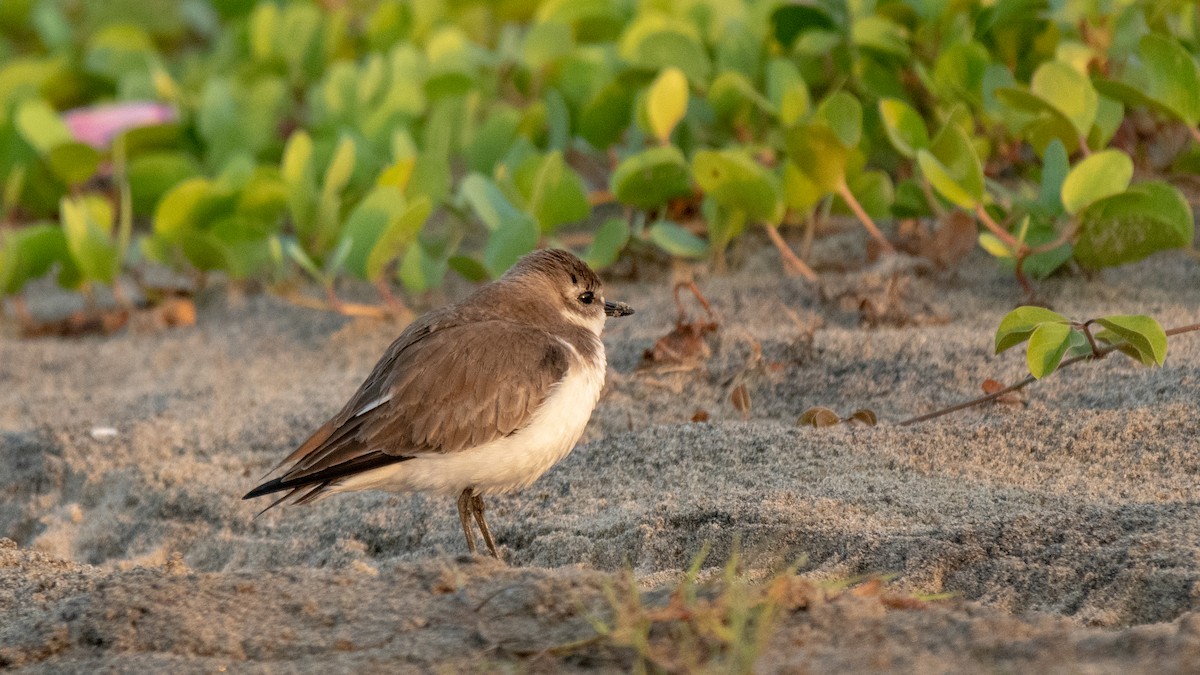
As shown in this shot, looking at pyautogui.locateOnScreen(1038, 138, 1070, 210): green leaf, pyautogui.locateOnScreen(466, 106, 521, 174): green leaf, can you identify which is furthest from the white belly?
pyautogui.locateOnScreen(466, 106, 521, 174): green leaf

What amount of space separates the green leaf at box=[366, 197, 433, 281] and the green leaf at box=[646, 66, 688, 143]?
930 mm

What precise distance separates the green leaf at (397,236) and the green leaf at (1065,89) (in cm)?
218

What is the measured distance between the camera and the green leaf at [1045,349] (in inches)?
144

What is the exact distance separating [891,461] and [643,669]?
158 cm

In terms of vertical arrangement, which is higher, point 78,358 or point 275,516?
point 275,516

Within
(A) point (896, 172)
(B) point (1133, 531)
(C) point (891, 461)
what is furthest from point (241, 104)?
(B) point (1133, 531)

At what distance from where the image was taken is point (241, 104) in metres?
7.22

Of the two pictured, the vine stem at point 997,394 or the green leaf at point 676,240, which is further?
the green leaf at point 676,240

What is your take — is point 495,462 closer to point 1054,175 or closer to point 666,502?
point 666,502

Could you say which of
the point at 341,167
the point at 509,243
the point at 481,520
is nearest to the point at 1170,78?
the point at 509,243

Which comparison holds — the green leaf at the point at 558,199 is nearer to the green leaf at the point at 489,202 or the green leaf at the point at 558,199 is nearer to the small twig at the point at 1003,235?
the green leaf at the point at 489,202

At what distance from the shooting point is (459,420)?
12.1ft

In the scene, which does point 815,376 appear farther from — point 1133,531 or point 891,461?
point 1133,531

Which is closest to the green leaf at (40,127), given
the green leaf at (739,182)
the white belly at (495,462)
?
the green leaf at (739,182)
